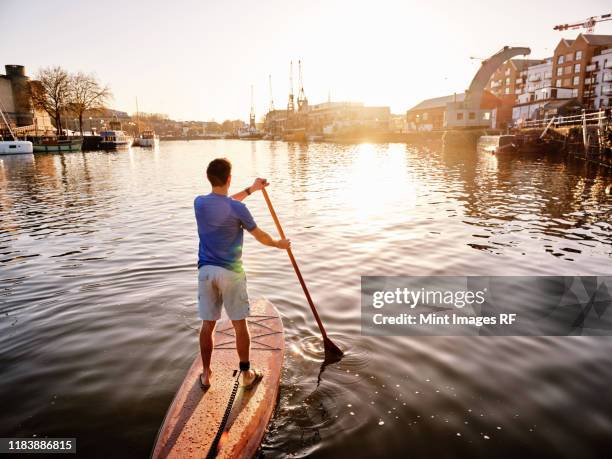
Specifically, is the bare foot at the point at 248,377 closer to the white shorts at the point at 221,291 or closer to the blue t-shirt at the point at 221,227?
the white shorts at the point at 221,291

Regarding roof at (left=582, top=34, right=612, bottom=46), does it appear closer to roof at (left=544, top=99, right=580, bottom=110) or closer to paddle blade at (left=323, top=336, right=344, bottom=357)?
roof at (left=544, top=99, right=580, bottom=110)

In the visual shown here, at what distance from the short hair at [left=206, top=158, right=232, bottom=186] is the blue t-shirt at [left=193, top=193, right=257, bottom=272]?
140mm

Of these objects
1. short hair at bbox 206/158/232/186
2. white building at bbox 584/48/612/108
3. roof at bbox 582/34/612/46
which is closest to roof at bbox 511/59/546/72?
roof at bbox 582/34/612/46

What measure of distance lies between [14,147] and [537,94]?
275 feet

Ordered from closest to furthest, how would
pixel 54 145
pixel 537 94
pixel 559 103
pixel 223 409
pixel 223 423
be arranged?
pixel 223 423 < pixel 223 409 < pixel 559 103 < pixel 54 145 < pixel 537 94

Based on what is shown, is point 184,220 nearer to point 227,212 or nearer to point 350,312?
point 350,312

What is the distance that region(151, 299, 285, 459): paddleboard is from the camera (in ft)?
10.8

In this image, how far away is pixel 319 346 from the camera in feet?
18.1

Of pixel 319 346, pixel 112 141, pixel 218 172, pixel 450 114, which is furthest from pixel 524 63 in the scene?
pixel 218 172

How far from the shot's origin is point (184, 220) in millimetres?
14000

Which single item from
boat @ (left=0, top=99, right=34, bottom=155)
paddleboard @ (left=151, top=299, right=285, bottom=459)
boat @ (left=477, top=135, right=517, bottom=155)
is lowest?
paddleboard @ (left=151, top=299, right=285, bottom=459)

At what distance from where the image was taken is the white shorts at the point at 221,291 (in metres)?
3.91

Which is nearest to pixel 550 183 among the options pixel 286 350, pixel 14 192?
pixel 286 350

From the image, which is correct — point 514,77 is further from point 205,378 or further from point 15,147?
point 205,378
